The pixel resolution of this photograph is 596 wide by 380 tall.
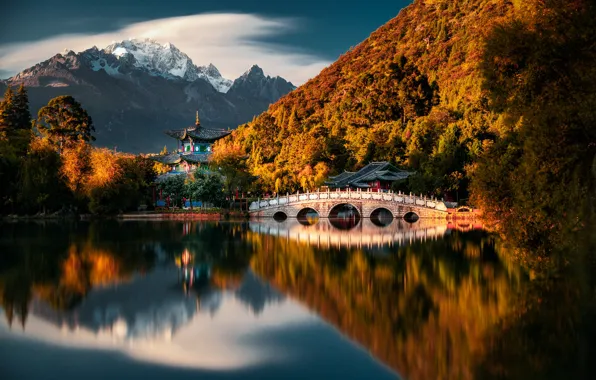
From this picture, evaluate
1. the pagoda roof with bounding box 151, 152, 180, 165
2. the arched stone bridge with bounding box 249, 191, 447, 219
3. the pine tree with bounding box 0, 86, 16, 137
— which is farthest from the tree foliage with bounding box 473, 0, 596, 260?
the pagoda roof with bounding box 151, 152, 180, 165

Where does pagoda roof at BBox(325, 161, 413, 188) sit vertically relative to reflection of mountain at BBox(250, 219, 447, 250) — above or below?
above

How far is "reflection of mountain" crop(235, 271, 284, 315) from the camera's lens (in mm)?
16403

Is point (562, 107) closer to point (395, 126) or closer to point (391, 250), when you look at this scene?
point (391, 250)

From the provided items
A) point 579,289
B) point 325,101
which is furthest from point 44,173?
point 325,101

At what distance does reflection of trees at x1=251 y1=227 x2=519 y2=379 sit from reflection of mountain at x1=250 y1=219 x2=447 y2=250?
2.72 meters

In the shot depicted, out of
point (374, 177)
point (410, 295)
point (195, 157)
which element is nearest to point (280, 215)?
point (374, 177)

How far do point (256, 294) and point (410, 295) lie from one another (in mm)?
4021

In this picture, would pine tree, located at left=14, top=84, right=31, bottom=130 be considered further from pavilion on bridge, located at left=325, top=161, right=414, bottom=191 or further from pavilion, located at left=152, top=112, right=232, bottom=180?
pavilion on bridge, located at left=325, top=161, right=414, bottom=191

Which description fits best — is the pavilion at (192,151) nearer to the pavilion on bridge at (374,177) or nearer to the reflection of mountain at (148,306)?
the pavilion on bridge at (374,177)

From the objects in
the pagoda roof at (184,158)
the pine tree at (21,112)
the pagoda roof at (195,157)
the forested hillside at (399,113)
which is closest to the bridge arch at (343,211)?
the forested hillside at (399,113)

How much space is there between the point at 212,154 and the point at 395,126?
17.5 metres

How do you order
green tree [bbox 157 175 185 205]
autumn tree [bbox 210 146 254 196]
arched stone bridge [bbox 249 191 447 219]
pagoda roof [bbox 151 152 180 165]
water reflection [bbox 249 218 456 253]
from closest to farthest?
water reflection [bbox 249 218 456 253], arched stone bridge [bbox 249 191 447 219], green tree [bbox 157 175 185 205], autumn tree [bbox 210 146 254 196], pagoda roof [bbox 151 152 180 165]

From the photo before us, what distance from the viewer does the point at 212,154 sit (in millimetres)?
64875

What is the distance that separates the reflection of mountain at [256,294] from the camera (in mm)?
16403
